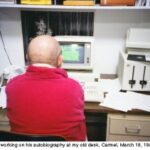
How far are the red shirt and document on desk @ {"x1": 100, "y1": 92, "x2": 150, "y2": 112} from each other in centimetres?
55

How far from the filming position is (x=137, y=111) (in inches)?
67.4

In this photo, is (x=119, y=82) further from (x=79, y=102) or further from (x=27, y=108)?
(x=27, y=108)

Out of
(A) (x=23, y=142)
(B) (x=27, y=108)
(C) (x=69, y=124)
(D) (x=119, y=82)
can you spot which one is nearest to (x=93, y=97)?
(D) (x=119, y=82)

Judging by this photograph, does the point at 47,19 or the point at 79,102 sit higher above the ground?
the point at 47,19

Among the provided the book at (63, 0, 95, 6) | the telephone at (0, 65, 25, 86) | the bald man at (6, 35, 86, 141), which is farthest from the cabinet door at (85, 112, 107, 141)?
the bald man at (6, 35, 86, 141)

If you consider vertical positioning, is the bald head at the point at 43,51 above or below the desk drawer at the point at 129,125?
above

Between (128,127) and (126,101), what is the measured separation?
0.63 feet

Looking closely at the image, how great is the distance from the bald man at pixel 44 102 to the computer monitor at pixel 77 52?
69 cm

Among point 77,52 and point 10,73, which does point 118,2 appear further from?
point 10,73

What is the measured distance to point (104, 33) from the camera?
7.46 ft

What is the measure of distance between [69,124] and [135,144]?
0.36m

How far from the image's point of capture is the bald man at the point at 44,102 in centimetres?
121

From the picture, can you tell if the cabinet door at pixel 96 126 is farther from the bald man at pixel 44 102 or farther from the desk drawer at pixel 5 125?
the bald man at pixel 44 102

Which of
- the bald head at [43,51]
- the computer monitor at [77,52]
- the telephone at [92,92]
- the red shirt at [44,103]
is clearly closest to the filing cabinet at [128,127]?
the telephone at [92,92]
